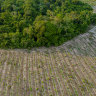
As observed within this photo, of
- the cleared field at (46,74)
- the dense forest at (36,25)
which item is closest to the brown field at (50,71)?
the cleared field at (46,74)

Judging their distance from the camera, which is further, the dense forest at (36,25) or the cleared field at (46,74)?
the dense forest at (36,25)

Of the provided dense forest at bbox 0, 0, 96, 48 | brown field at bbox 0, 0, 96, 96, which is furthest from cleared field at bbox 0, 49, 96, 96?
dense forest at bbox 0, 0, 96, 48

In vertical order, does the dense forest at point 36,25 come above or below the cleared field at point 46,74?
above

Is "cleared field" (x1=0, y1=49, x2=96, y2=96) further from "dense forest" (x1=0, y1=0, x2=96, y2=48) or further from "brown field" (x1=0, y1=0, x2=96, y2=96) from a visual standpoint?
"dense forest" (x1=0, y1=0, x2=96, y2=48)

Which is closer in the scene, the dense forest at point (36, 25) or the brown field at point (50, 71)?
the brown field at point (50, 71)

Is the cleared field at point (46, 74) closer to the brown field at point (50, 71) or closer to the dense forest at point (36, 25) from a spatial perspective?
the brown field at point (50, 71)

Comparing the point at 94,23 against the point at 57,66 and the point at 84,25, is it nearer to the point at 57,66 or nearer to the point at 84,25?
the point at 84,25

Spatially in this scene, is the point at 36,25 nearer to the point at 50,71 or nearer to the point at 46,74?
the point at 50,71

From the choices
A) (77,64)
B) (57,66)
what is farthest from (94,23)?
(57,66)
